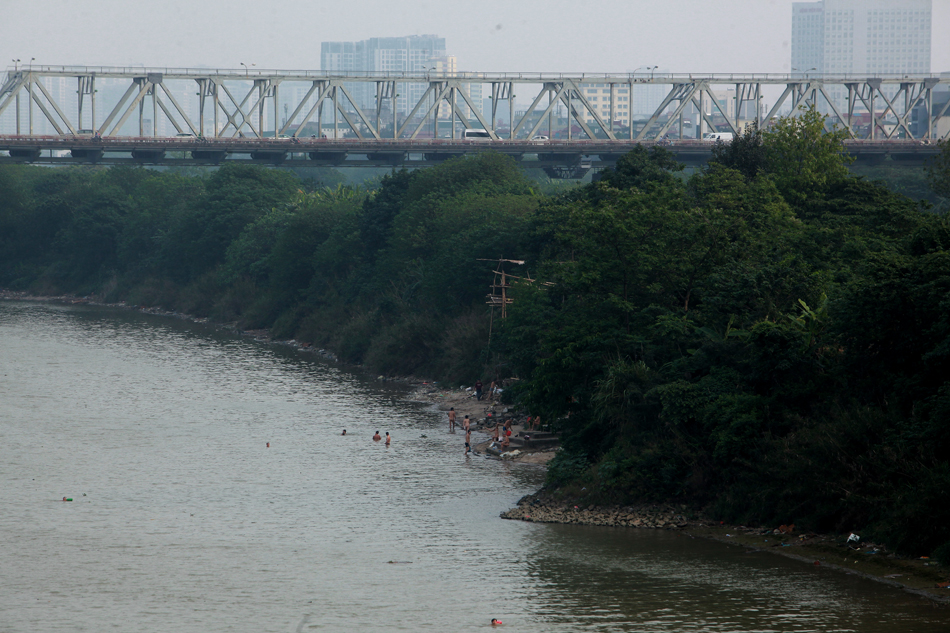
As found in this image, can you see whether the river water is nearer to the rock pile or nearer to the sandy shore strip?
the rock pile

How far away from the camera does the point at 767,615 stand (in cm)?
2389

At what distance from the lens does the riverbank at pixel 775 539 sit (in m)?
25.1

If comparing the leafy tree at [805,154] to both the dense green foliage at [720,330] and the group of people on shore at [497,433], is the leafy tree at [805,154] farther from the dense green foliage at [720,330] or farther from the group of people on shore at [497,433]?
the group of people on shore at [497,433]

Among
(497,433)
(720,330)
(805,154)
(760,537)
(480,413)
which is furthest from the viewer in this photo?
(805,154)

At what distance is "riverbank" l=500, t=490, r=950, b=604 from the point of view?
2509 centimetres

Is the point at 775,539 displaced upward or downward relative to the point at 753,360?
downward

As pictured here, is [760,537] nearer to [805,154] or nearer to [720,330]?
[720,330]

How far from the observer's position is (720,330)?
3312cm

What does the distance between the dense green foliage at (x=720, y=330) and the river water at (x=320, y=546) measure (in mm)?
2425

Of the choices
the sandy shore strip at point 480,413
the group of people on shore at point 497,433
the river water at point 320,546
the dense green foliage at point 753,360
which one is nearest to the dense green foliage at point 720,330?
the dense green foliage at point 753,360

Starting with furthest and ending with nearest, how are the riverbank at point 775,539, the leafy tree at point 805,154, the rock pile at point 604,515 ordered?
the leafy tree at point 805,154
the rock pile at point 604,515
the riverbank at point 775,539

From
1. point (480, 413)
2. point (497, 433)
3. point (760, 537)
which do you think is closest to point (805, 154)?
point (480, 413)

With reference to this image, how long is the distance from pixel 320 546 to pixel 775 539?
41.3 feet

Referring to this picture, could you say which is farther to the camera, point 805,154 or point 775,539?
point 805,154
